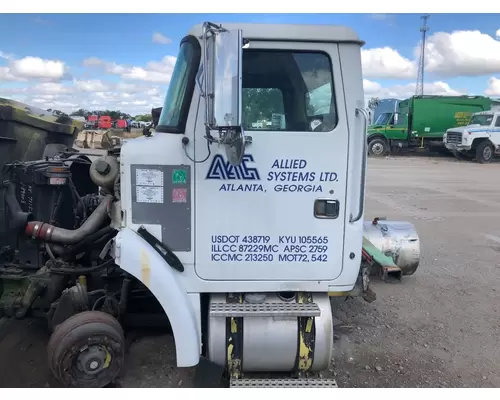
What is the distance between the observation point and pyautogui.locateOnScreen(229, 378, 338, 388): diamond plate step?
3.14 meters

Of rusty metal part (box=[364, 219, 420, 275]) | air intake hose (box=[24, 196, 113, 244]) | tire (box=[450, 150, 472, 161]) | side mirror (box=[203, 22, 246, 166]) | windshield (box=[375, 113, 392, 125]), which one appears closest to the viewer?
side mirror (box=[203, 22, 246, 166])

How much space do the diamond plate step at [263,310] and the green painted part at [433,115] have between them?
980 inches

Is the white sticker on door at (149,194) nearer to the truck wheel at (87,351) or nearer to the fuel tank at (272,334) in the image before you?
the fuel tank at (272,334)

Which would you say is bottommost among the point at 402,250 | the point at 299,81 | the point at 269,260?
the point at 402,250

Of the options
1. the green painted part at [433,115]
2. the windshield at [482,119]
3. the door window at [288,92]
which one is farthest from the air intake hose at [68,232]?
the green painted part at [433,115]

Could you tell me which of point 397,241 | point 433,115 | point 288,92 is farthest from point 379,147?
point 288,92

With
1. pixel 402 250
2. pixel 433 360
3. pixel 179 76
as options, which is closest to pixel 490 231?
pixel 402 250

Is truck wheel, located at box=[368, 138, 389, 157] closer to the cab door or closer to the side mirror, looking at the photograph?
the cab door

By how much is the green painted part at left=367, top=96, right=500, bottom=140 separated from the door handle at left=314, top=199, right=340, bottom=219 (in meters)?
24.8

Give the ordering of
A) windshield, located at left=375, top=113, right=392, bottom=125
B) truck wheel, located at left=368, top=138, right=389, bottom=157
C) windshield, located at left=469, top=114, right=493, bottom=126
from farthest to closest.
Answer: windshield, located at left=375, top=113, right=392, bottom=125 < truck wheel, located at left=368, top=138, right=389, bottom=157 < windshield, located at left=469, top=114, right=493, bottom=126

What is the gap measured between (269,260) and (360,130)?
107cm

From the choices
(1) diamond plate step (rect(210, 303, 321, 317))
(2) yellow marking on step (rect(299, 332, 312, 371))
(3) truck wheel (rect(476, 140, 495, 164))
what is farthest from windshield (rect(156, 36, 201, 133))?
(3) truck wheel (rect(476, 140, 495, 164))

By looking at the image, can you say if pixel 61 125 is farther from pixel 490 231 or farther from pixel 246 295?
pixel 490 231

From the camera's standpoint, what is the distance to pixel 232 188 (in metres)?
3.06
